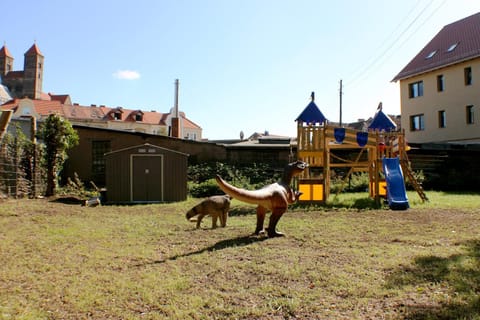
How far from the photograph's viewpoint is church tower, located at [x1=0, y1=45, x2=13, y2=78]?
3814 inches

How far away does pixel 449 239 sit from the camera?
6.60 m

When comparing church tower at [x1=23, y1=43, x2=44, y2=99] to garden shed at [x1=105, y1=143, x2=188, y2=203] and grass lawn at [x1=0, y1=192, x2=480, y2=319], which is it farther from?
grass lawn at [x1=0, y1=192, x2=480, y2=319]

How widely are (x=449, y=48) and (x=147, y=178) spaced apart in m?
26.6

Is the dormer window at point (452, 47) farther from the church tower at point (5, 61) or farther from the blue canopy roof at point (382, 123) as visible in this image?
the church tower at point (5, 61)

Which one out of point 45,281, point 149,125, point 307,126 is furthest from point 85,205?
point 149,125

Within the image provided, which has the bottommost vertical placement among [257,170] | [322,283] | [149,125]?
[322,283]

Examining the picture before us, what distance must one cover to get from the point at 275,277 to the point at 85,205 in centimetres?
1015

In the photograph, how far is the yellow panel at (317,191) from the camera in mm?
12508

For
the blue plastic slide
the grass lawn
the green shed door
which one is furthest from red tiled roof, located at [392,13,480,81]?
the grass lawn

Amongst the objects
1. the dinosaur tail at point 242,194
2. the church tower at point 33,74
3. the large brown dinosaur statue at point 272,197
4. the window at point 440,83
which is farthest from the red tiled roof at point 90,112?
the dinosaur tail at point 242,194

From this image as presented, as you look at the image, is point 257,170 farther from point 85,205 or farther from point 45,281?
point 45,281

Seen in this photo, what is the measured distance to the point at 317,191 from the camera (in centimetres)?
1255

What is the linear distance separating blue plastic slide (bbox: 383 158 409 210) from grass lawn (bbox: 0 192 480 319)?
2.18m

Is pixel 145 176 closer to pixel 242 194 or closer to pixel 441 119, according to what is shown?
pixel 242 194
